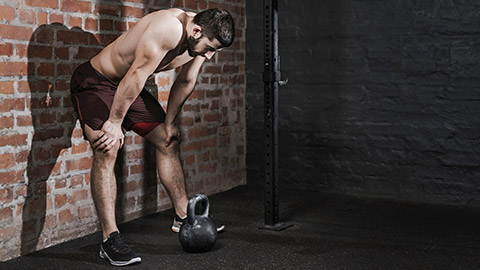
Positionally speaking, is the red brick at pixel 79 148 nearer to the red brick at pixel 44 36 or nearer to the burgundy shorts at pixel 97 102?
the burgundy shorts at pixel 97 102

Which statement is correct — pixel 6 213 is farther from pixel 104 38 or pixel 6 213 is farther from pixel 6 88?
pixel 104 38

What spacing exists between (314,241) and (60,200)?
4.82 ft

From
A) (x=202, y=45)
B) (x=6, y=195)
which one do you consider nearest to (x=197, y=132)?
(x=202, y=45)

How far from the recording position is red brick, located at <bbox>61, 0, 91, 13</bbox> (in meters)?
3.51

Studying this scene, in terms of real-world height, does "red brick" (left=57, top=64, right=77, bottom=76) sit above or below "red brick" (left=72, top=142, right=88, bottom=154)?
above

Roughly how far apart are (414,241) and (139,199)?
5.84 feet

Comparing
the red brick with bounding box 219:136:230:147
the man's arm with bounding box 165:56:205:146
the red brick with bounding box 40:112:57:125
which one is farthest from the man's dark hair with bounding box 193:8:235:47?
the red brick with bounding box 219:136:230:147

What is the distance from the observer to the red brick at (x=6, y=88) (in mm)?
3173

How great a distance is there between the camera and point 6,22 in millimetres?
3172

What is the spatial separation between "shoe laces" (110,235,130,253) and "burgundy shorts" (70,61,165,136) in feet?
1.93

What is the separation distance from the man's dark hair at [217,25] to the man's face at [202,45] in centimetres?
3

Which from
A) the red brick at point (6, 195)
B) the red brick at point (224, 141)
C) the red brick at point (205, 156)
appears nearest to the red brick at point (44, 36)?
the red brick at point (6, 195)

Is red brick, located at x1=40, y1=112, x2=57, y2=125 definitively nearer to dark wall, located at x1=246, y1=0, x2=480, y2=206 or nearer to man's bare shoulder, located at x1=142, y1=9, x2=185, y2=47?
man's bare shoulder, located at x1=142, y1=9, x2=185, y2=47

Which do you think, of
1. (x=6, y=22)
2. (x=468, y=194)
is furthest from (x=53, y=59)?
(x=468, y=194)
